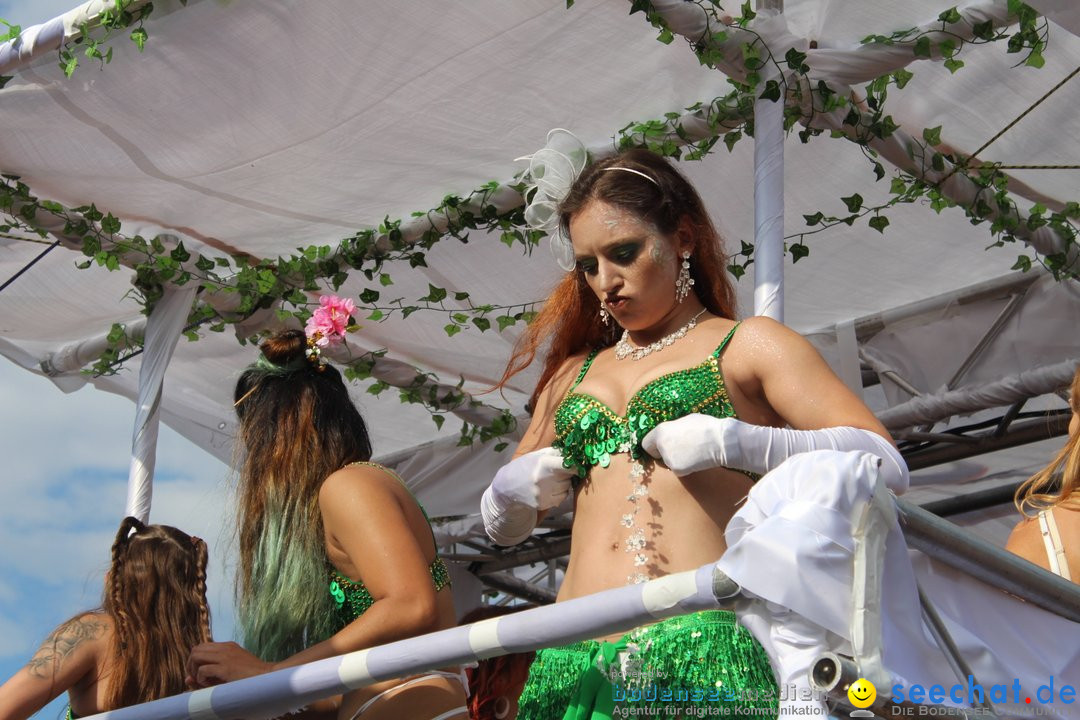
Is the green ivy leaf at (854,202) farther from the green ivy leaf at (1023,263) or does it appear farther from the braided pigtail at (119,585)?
the braided pigtail at (119,585)

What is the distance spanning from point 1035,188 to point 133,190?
3469mm

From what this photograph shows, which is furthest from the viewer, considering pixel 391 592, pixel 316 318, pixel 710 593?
pixel 316 318

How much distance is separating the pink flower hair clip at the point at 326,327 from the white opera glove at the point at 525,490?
2.26ft

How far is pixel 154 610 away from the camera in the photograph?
3.11 metres

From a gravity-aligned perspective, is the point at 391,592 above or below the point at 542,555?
below

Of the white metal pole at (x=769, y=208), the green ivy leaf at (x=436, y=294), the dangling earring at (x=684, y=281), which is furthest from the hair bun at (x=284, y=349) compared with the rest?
the green ivy leaf at (x=436, y=294)

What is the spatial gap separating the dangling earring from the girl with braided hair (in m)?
1.39

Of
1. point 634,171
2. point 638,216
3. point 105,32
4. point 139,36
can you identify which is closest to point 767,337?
point 638,216

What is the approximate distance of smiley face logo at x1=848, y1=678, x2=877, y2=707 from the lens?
1.73m

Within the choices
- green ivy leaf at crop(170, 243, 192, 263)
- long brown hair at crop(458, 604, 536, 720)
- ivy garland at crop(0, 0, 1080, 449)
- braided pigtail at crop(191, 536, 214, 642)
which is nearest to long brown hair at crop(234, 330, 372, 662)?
braided pigtail at crop(191, 536, 214, 642)

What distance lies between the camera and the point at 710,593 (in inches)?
71.6

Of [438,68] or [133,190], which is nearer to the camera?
[438,68]

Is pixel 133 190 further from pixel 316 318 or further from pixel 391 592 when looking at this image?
pixel 391 592

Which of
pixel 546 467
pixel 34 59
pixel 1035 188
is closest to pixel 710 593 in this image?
pixel 546 467
